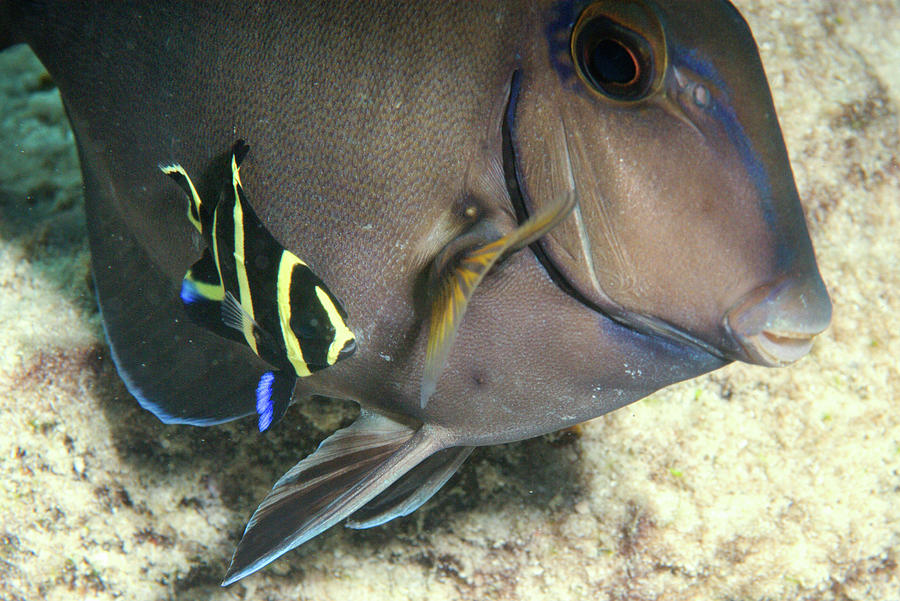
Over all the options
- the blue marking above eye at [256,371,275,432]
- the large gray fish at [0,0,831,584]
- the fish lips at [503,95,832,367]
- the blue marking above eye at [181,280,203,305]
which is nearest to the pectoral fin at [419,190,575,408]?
the large gray fish at [0,0,831,584]

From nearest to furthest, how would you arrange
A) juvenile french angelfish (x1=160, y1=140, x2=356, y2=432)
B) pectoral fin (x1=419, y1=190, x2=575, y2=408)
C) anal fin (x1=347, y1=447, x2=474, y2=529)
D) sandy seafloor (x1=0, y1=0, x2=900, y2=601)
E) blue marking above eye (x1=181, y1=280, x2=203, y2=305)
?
pectoral fin (x1=419, y1=190, x2=575, y2=408)
juvenile french angelfish (x1=160, y1=140, x2=356, y2=432)
blue marking above eye (x1=181, y1=280, x2=203, y2=305)
anal fin (x1=347, y1=447, x2=474, y2=529)
sandy seafloor (x1=0, y1=0, x2=900, y2=601)

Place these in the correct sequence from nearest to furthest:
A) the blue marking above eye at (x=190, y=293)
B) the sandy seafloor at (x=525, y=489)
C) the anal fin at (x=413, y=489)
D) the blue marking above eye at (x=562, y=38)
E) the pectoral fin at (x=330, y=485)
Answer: the blue marking above eye at (x=562, y=38) < the blue marking above eye at (x=190, y=293) < the pectoral fin at (x=330, y=485) < the anal fin at (x=413, y=489) < the sandy seafloor at (x=525, y=489)

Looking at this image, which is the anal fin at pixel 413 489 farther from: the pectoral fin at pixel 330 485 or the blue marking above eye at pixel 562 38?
the blue marking above eye at pixel 562 38

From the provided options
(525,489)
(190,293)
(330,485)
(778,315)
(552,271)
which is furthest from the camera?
(525,489)

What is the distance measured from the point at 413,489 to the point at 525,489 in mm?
626

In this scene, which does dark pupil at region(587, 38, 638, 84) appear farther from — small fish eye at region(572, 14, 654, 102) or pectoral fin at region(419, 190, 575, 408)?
pectoral fin at region(419, 190, 575, 408)

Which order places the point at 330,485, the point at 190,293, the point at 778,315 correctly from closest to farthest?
the point at 778,315, the point at 190,293, the point at 330,485

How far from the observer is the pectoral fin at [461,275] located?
1062 millimetres

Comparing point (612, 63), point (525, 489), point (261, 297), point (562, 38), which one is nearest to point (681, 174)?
point (612, 63)

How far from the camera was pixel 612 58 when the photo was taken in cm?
116

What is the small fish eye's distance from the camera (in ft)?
3.71

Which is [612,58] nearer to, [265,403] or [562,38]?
[562,38]

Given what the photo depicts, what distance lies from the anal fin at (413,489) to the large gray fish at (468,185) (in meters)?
0.24

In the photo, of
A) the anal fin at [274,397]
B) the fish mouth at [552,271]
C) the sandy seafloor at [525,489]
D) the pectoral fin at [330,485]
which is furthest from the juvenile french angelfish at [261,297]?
the sandy seafloor at [525,489]
